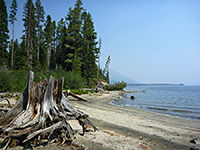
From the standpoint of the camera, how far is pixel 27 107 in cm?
385

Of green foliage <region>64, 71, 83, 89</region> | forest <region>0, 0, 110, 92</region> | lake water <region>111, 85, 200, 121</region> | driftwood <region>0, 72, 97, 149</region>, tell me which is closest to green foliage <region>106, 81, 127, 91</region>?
forest <region>0, 0, 110, 92</region>

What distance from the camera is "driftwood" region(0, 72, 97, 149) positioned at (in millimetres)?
3395

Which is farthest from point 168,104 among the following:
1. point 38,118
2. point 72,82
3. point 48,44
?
point 48,44

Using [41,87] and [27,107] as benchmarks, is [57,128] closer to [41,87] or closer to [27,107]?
[27,107]

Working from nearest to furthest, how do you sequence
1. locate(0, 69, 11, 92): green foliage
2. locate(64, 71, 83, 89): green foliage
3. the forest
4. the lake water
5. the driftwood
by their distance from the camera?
the driftwood, the lake water, locate(0, 69, 11, 92): green foliage, locate(64, 71, 83, 89): green foliage, the forest

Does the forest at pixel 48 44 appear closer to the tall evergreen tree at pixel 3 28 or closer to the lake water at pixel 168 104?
the tall evergreen tree at pixel 3 28

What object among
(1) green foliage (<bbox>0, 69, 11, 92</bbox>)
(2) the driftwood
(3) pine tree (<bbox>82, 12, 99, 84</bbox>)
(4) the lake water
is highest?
(3) pine tree (<bbox>82, 12, 99, 84</bbox>)

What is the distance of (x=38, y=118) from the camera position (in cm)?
373

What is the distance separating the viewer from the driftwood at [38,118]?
339 cm

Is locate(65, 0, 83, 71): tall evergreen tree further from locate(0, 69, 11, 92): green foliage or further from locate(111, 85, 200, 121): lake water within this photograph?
locate(0, 69, 11, 92): green foliage

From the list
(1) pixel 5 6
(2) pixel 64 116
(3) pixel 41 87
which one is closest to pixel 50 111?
(2) pixel 64 116

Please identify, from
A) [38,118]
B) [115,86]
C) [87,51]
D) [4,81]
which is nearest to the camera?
[38,118]

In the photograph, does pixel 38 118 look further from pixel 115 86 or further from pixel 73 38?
pixel 115 86

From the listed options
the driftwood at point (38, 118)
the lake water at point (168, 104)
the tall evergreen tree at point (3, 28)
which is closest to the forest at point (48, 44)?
the tall evergreen tree at point (3, 28)
